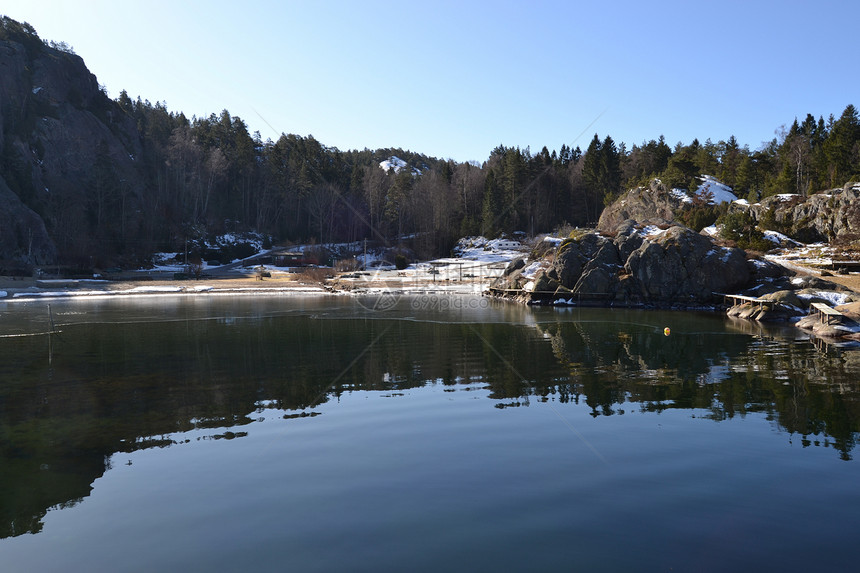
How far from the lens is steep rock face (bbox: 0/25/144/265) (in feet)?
257

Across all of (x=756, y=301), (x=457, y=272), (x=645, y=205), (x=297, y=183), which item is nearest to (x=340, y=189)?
(x=297, y=183)

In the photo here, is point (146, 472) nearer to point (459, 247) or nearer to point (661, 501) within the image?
point (661, 501)

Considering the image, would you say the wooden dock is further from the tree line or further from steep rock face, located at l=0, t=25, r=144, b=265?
steep rock face, located at l=0, t=25, r=144, b=265

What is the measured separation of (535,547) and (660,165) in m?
102

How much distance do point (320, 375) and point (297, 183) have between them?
122m

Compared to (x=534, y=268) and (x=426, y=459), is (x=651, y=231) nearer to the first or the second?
(x=534, y=268)

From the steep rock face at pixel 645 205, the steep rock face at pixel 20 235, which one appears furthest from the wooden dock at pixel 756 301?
the steep rock face at pixel 20 235

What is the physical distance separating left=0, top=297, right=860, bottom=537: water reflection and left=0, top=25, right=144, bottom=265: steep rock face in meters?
52.5

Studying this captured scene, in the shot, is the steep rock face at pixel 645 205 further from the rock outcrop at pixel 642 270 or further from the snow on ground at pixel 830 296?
the snow on ground at pixel 830 296

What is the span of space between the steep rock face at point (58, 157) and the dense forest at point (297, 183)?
0.37 meters

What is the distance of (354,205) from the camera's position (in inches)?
5354

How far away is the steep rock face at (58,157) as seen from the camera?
78456mm

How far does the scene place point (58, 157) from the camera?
3676 inches

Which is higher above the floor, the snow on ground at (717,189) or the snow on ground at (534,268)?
the snow on ground at (717,189)
